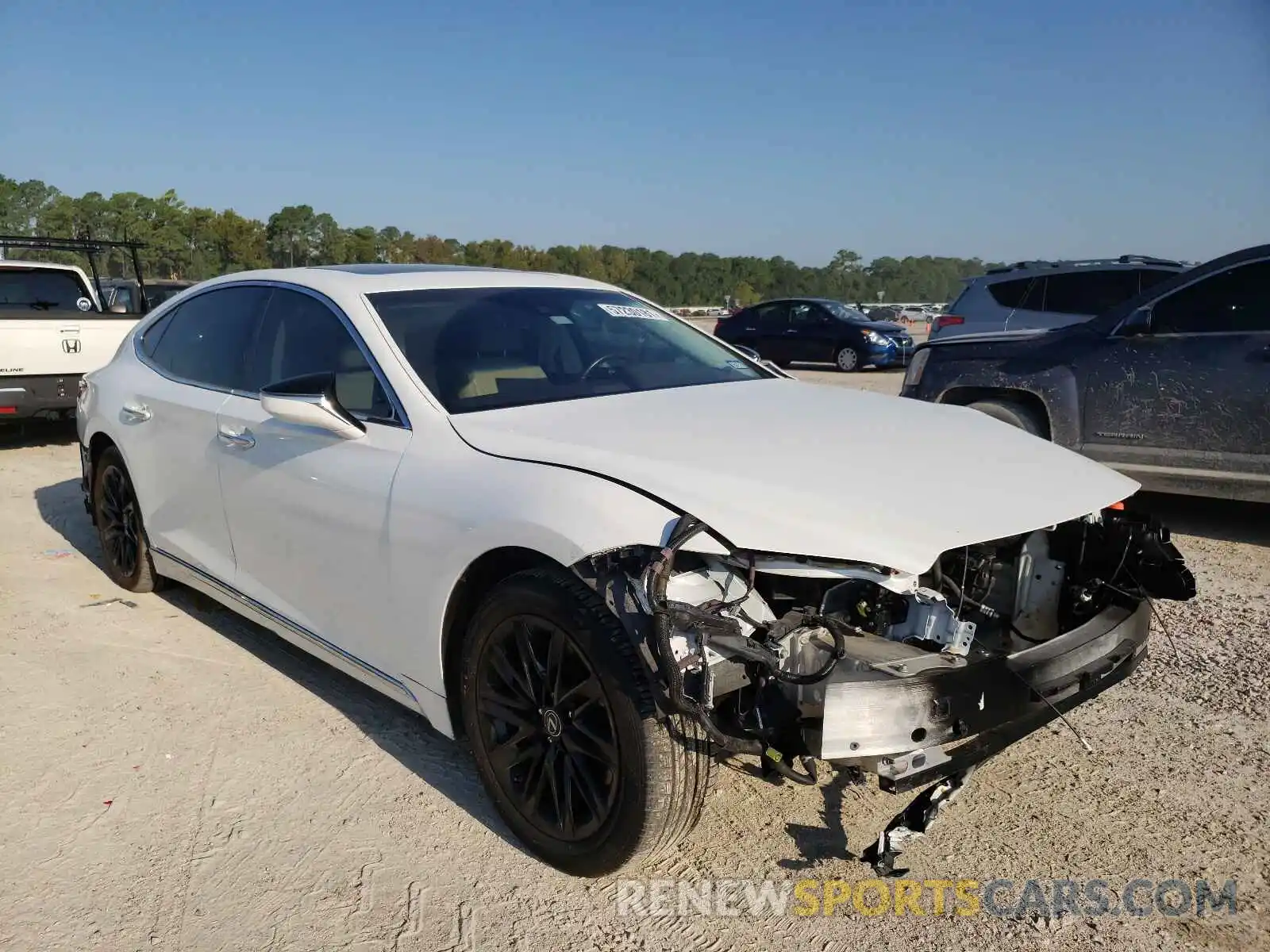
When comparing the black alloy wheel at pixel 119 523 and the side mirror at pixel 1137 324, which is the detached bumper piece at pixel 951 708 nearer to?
the black alloy wheel at pixel 119 523

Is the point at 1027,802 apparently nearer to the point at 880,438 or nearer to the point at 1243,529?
the point at 880,438

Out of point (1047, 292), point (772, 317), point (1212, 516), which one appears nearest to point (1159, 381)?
point (1212, 516)

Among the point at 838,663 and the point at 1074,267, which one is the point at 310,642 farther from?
the point at 1074,267

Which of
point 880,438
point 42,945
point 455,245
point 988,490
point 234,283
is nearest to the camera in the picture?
point 42,945

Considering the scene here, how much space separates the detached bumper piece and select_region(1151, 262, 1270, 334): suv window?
4.15 meters

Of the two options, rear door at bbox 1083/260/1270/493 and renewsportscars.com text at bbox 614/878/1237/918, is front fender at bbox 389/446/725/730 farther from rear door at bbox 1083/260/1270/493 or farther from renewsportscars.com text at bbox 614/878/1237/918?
rear door at bbox 1083/260/1270/493

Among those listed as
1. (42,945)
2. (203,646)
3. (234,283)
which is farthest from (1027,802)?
(234,283)

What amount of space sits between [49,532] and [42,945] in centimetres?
462

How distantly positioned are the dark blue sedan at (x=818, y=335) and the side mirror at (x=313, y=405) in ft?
52.0

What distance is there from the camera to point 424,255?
59656 mm

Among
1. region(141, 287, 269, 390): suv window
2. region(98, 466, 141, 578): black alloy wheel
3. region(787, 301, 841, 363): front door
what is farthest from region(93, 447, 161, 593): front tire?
region(787, 301, 841, 363): front door

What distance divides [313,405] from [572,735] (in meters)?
1.35

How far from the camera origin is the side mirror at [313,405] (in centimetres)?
314

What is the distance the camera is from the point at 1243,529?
6.25 metres
